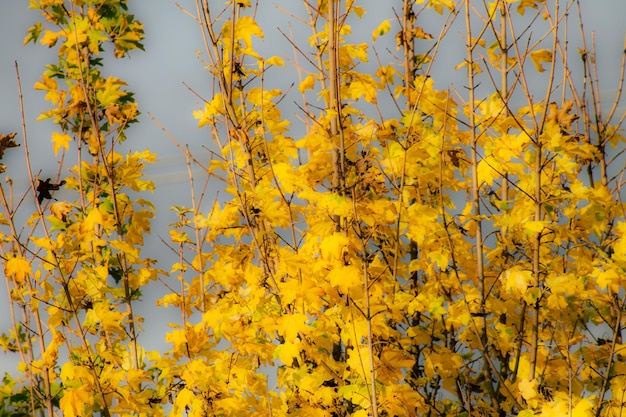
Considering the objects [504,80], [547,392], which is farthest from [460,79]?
[547,392]

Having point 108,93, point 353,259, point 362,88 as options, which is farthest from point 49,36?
point 353,259

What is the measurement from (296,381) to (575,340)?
107cm

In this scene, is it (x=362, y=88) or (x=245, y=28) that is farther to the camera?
(x=362, y=88)

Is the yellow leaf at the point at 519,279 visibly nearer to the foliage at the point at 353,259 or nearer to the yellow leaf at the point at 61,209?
the foliage at the point at 353,259

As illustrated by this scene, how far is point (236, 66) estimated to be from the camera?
234 centimetres

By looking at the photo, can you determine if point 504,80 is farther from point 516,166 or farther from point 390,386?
point 390,386

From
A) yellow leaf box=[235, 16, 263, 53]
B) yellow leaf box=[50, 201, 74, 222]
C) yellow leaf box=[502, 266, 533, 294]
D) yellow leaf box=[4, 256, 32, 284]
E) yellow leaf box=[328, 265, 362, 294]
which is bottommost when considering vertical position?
yellow leaf box=[328, 265, 362, 294]

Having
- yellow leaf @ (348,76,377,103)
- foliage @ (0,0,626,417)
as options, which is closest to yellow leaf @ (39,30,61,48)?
foliage @ (0,0,626,417)

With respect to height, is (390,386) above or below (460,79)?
below

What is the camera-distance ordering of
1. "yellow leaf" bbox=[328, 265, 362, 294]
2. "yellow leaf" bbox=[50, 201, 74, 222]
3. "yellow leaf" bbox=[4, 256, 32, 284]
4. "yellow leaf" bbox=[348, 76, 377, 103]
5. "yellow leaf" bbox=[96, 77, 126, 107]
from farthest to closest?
"yellow leaf" bbox=[96, 77, 126, 107]
"yellow leaf" bbox=[50, 201, 74, 222]
"yellow leaf" bbox=[348, 76, 377, 103]
"yellow leaf" bbox=[4, 256, 32, 284]
"yellow leaf" bbox=[328, 265, 362, 294]

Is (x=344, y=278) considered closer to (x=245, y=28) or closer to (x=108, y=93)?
(x=245, y=28)

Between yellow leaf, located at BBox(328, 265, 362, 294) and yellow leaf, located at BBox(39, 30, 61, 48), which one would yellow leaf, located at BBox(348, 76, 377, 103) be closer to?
yellow leaf, located at BBox(328, 265, 362, 294)

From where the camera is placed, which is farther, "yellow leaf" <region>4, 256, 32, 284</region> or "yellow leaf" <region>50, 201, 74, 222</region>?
"yellow leaf" <region>50, 201, 74, 222</region>

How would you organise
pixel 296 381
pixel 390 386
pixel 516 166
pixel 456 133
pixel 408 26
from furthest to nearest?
pixel 408 26 < pixel 456 133 < pixel 516 166 < pixel 296 381 < pixel 390 386
